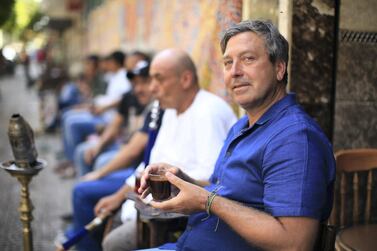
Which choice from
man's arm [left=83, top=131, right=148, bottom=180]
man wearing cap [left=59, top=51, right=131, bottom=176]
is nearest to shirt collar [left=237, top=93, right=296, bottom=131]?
man's arm [left=83, top=131, right=148, bottom=180]

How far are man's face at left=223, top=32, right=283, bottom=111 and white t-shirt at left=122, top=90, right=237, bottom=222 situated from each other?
0.96 metres

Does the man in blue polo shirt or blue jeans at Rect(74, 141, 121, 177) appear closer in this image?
the man in blue polo shirt

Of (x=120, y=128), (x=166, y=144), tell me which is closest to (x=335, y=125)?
(x=166, y=144)

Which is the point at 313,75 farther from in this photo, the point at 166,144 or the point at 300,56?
the point at 166,144

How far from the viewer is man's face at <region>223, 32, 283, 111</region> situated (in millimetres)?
1898

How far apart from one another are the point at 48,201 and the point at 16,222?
93cm

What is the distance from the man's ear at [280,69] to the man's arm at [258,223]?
565 millimetres

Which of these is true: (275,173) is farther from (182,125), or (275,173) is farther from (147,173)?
(182,125)

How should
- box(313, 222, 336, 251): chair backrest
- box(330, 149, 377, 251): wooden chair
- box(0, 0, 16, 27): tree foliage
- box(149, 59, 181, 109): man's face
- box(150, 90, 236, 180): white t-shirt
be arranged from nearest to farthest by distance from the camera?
box(313, 222, 336, 251): chair backrest, box(330, 149, 377, 251): wooden chair, box(150, 90, 236, 180): white t-shirt, box(149, 59, 181, 109): man's face, box(0, 0, 16, 27): tree foliage

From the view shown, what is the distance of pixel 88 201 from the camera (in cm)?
385

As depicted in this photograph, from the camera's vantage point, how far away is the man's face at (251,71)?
190 centimetres

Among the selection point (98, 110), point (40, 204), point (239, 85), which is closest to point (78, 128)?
point (98, 110)

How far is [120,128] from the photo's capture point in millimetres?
5641

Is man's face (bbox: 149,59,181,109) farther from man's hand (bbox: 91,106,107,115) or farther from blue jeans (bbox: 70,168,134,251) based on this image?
man's hand (bbox: 91,106,107,115)
